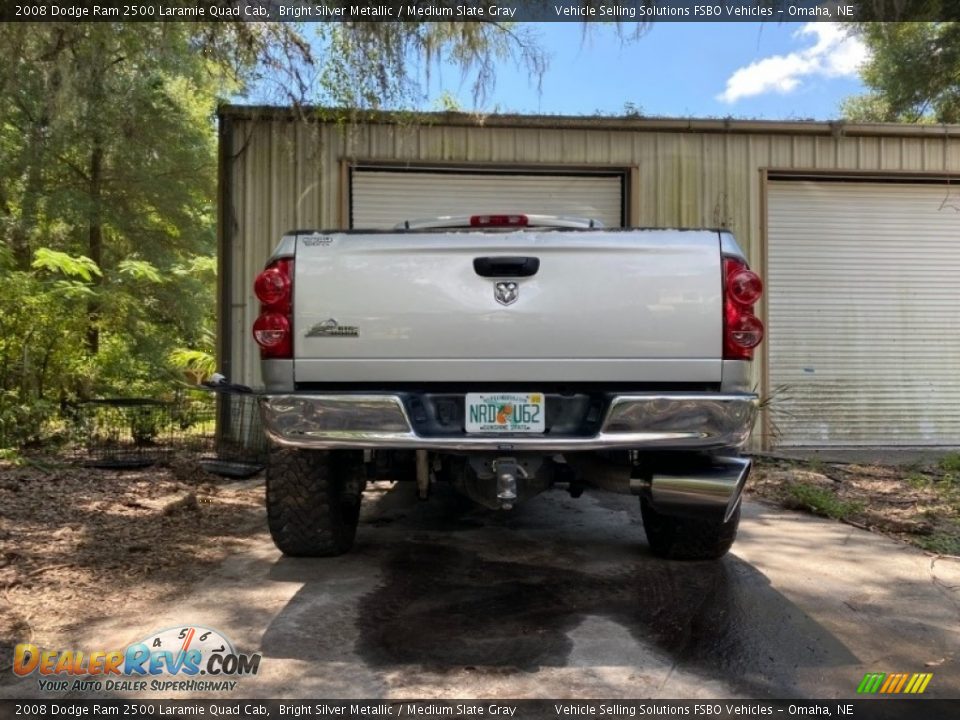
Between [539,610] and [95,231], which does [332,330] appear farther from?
[95,231]

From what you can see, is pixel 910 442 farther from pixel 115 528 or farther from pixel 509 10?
pixel 115 528

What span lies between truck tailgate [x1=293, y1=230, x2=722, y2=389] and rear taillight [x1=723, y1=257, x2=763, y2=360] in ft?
0.28

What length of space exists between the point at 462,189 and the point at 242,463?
4170 mm

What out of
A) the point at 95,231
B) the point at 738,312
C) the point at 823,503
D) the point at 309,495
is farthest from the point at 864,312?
the point at 95,231

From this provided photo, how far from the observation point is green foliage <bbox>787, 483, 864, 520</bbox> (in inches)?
223

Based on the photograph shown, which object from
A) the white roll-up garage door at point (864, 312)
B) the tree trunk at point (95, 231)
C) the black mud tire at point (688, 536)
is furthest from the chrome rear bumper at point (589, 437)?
the tree trunk at point (95, 231)

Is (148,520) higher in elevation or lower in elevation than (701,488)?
lower

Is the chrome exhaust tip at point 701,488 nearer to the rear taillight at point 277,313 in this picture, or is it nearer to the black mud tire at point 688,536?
the black mud tire at point 688,536

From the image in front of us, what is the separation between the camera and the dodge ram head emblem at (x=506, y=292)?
3416mm

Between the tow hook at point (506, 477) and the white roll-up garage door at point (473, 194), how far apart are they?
582 cm

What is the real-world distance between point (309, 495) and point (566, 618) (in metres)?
1.52

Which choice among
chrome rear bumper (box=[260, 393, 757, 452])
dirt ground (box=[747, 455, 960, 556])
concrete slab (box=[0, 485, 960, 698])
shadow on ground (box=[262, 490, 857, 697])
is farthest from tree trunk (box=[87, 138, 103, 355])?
dirt ground (box=[747, 455, 960, 556])

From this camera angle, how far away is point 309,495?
12.8 ft

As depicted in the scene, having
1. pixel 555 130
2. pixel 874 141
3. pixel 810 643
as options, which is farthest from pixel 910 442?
pixel 810 643
